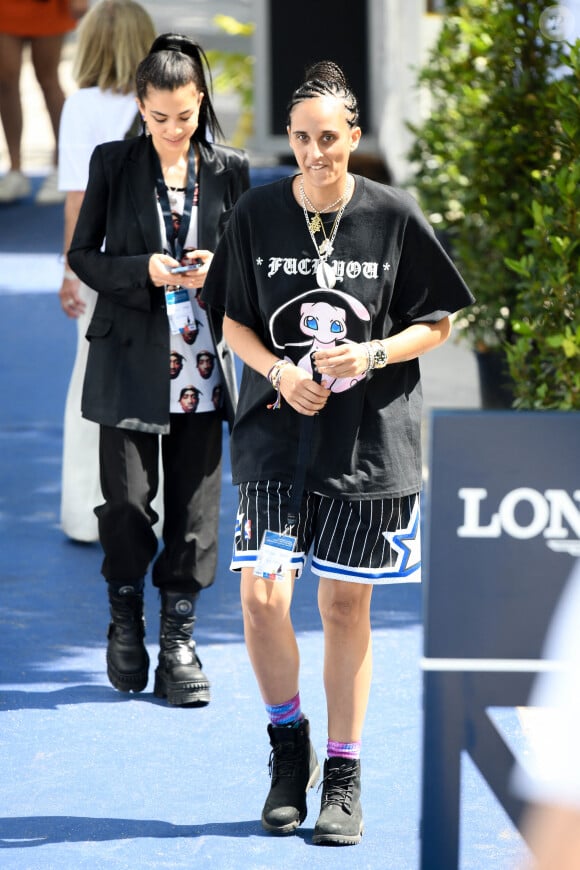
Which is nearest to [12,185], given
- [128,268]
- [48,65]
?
[48,65]

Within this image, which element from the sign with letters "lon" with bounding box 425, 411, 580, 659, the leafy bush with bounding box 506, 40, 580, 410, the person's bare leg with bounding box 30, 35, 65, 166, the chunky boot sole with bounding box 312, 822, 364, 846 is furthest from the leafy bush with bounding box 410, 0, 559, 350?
the person's bare leg with bounding box 30, 35, 65, 166

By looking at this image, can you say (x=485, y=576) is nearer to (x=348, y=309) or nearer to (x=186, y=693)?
(x=348, y=309)

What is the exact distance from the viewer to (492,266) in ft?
25.2

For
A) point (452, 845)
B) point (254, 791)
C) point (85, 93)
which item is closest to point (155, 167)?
point (85, 93)

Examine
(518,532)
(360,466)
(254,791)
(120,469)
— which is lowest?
(254,791)

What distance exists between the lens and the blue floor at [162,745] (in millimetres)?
4023

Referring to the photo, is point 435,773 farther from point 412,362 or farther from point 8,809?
point 8,809

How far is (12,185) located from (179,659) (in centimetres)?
883

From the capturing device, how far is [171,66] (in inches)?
183

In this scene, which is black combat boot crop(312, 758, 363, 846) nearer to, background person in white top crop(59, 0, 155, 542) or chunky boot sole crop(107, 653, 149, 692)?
chunky boot sole crop(107, 653, 149, 692)

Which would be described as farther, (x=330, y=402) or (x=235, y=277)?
(x=235, y=277)

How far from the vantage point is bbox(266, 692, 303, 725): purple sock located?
4109 mm

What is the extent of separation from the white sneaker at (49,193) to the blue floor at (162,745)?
6.80 metres

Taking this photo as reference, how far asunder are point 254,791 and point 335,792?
392 millimetres
